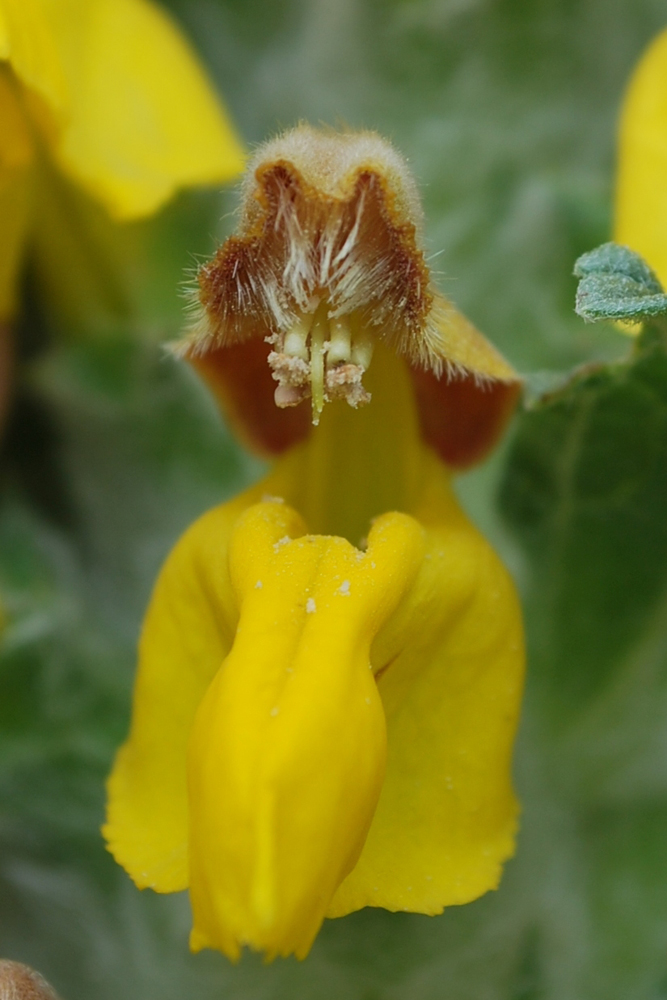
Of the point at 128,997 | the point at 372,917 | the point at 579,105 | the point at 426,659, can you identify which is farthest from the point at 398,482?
the point at 579,105

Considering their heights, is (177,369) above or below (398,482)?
above

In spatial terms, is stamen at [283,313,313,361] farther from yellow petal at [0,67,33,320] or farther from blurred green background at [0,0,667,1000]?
yellow petal at [0,67,33,320]

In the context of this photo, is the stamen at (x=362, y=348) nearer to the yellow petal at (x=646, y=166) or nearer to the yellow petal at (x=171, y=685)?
the yellow petal at (x=171, y=685)

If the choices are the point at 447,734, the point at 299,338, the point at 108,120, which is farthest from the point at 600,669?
the point at 108,120

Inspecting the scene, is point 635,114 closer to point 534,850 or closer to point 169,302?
point 169,302

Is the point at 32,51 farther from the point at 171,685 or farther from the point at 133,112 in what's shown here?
the point at 171,685
